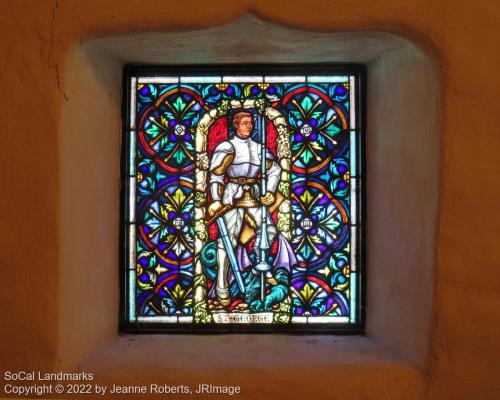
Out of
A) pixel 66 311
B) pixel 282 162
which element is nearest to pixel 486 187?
pixel 282 162

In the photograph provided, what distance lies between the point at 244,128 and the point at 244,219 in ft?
1.24

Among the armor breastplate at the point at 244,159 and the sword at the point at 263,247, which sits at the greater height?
the armor breastplate at the point at 244,159

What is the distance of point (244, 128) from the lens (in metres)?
2.50

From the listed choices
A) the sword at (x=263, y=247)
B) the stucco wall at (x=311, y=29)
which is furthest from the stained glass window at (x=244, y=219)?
the stucco wall at (x=311, y=29)

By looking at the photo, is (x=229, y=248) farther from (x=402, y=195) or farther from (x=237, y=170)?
(x=402, y=195)

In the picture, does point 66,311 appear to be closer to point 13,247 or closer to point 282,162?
point 13,247

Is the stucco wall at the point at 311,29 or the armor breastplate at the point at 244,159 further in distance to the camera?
the armor breastplate at the point at 244,159

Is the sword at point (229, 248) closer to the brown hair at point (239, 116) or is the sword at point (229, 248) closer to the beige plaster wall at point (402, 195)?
the brown hair at point (239, 116)

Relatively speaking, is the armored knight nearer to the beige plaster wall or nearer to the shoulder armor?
the shoulder armor

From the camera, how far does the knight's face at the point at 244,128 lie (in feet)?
8.19

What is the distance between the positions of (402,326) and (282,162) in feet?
2.62

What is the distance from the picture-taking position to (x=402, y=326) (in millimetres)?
2205

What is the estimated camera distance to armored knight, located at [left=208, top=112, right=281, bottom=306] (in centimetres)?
246

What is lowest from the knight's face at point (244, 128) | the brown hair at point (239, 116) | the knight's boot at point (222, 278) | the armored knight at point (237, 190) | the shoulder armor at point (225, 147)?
the knight's boot at point (222, 278)
